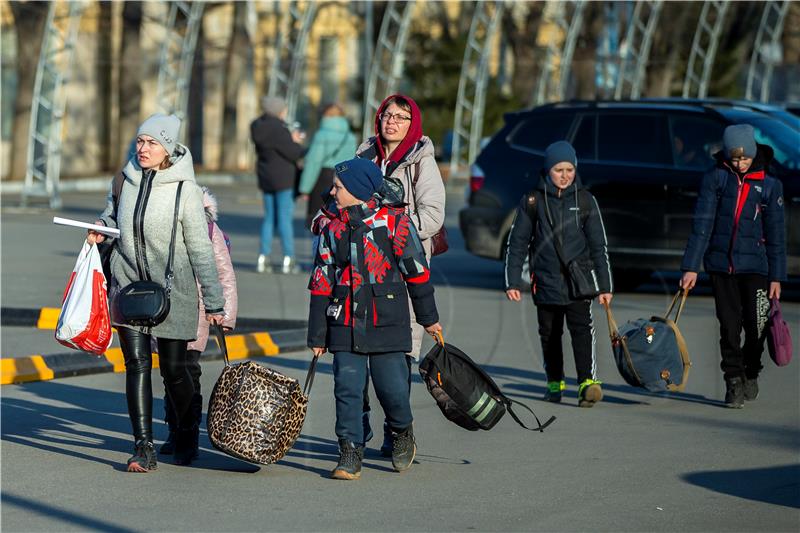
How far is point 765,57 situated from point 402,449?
3925 cm

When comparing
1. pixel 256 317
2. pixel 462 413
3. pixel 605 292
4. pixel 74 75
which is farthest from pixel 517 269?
pixel 74 75

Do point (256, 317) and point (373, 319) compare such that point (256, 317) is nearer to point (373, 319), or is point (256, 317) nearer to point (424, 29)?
point (373, 319)

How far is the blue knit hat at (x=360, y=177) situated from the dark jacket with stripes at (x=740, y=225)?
2.93 meters

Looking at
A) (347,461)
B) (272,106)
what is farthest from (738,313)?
(272,106)

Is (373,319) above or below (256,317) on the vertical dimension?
above

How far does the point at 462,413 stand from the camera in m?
7.51

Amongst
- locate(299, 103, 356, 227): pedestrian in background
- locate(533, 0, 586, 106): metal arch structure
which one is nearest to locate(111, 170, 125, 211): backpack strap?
locate(299, 103, 356, 227): pedestrian in background

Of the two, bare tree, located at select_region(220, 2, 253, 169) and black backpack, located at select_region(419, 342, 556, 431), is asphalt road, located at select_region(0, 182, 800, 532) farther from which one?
bare tree, located at select_region(220, 2, 253, 169)

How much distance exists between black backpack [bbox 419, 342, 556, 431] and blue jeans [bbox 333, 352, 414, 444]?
21 centimetres

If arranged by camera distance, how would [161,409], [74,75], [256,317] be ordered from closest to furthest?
[161,409]
[256,317]
[74,75]

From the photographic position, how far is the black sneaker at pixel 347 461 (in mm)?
7195

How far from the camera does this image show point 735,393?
934 centimetres

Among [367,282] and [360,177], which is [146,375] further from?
[360,177]

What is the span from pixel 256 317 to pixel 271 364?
209cm
